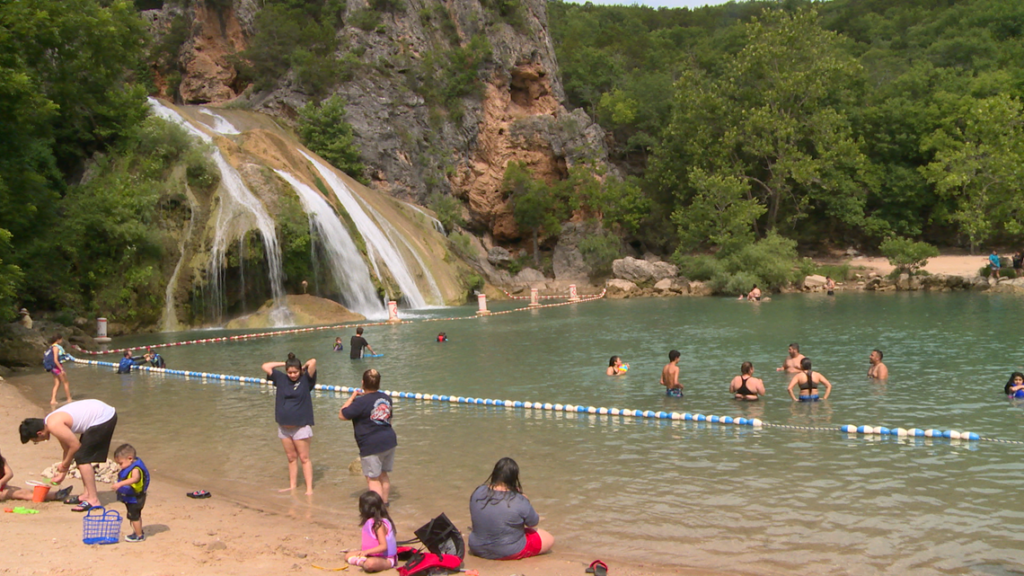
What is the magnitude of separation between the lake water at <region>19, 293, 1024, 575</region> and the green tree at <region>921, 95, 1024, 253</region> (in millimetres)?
25524

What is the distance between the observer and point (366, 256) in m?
36.6

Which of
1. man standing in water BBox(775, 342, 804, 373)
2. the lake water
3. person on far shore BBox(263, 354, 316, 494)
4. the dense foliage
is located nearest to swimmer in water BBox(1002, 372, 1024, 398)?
the lake water

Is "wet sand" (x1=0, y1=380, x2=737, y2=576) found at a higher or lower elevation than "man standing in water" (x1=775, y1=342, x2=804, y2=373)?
lower

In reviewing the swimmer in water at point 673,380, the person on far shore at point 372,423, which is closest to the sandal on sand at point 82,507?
the person on far shore at point 372,423

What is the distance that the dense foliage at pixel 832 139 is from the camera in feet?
157

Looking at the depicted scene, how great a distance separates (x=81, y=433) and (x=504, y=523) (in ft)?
15.6

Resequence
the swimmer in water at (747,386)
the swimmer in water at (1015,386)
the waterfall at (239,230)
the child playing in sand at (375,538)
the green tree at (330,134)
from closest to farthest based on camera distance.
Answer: the child playing in sand at (375,538)
the swimmer in water at (1015,386)
the swimmer in water at (747,386)
the waterfall at (239,230)
the green tree at (330,134)

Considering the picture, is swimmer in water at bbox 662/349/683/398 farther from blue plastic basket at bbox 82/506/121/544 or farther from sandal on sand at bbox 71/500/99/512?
blue plastic basket at bbox 82/506/121/544

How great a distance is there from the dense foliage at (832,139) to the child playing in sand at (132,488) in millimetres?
42917

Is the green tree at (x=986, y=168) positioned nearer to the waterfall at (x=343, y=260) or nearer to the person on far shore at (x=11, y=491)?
the waterfall at (x=343, y=260)

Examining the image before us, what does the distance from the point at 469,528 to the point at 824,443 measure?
19.3 feet

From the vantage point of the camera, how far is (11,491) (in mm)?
8805

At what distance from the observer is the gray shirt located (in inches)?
292

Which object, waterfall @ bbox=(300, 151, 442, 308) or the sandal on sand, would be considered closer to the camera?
the sandal on sand
